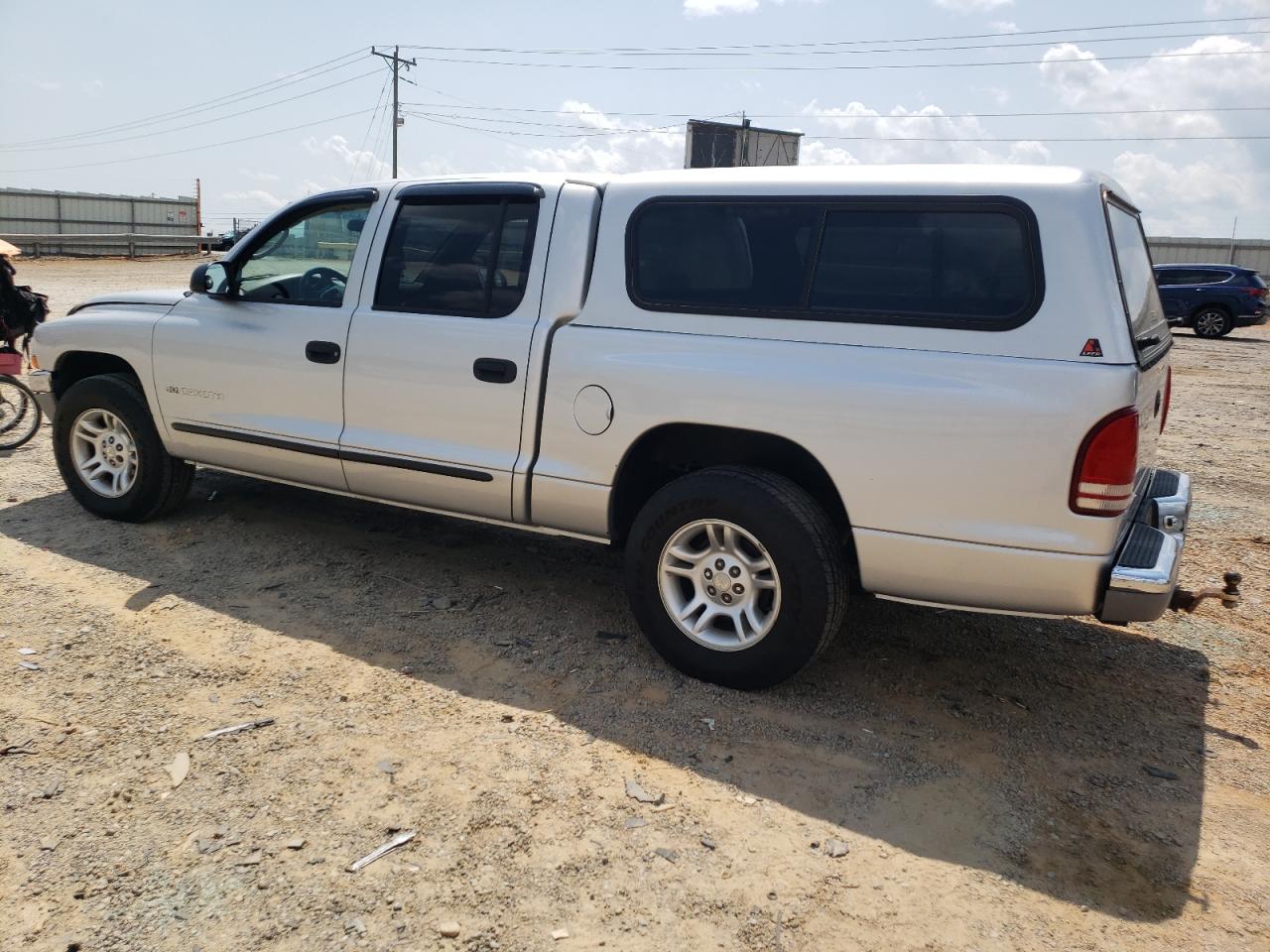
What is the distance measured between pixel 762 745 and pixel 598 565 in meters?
1.95

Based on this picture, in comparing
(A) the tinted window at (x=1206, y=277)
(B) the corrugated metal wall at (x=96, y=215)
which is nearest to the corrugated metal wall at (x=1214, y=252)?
(A) the tinted window at (x=1206, y=277)

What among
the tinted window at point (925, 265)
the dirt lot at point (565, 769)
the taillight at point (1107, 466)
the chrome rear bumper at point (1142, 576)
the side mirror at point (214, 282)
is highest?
the tinted window at point (925, 265)

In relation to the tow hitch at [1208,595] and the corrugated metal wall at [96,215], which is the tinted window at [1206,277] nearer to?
the tow hitch at [1208,595]

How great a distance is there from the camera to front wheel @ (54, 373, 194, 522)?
541 centimetres

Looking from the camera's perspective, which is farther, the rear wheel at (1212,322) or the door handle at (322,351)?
the rear wheel at (1212,322)

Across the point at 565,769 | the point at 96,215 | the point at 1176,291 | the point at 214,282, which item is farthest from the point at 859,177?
the point at 96,215

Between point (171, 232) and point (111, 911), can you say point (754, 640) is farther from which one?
point (171, 232)

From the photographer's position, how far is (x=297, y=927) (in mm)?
2543

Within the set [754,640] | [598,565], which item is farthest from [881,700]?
[598,565]

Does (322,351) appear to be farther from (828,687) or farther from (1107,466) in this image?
(1107,466)

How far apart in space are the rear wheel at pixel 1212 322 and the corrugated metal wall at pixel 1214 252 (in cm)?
1576

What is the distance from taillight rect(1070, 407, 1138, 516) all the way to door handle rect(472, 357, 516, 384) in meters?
2.19

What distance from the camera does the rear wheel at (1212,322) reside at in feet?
71.6

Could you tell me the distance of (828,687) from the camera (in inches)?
157
